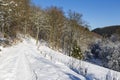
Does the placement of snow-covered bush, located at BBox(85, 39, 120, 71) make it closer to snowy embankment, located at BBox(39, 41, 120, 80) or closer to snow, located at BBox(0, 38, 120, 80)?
snowy embankment, located at BBox(39, 41, 120, 80)

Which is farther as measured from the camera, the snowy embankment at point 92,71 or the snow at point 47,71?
the snowy embankment at point 92,71

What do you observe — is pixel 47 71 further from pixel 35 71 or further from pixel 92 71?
pixel 92 71

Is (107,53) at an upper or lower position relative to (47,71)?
lower

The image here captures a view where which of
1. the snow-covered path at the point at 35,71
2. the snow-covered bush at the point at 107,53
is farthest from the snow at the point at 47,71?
the snow-covered bush at the point at 107,53

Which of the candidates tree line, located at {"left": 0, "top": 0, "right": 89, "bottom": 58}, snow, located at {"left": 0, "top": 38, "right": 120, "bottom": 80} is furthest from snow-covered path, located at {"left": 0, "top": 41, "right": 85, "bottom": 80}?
tree line, located at {"left": 0, "top": 0, "right": 89, "bottom": 58}

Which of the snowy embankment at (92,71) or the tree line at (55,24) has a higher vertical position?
the tree line at (55,24)

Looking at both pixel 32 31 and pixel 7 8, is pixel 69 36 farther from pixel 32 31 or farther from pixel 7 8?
pixel 7 8

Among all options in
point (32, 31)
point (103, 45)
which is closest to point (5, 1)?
point (32, 31)

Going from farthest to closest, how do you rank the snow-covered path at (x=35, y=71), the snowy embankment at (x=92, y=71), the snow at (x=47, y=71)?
the snowy embankment at (x=92, y=71), the snow at (x=47, y=71), the snow-covered path at (x=35, y=71)

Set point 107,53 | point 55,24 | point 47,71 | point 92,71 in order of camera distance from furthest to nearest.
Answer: point 107,53 → point 55,24 → point 92,71 → point 47,71

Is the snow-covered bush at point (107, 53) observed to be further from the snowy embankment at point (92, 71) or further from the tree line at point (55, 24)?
the snowy embankment at point (92, 71)

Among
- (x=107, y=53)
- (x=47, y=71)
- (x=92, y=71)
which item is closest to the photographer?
(x=47, y=71)

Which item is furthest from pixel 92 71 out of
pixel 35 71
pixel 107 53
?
pixel 107 53

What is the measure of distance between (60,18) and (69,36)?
9.99 m
